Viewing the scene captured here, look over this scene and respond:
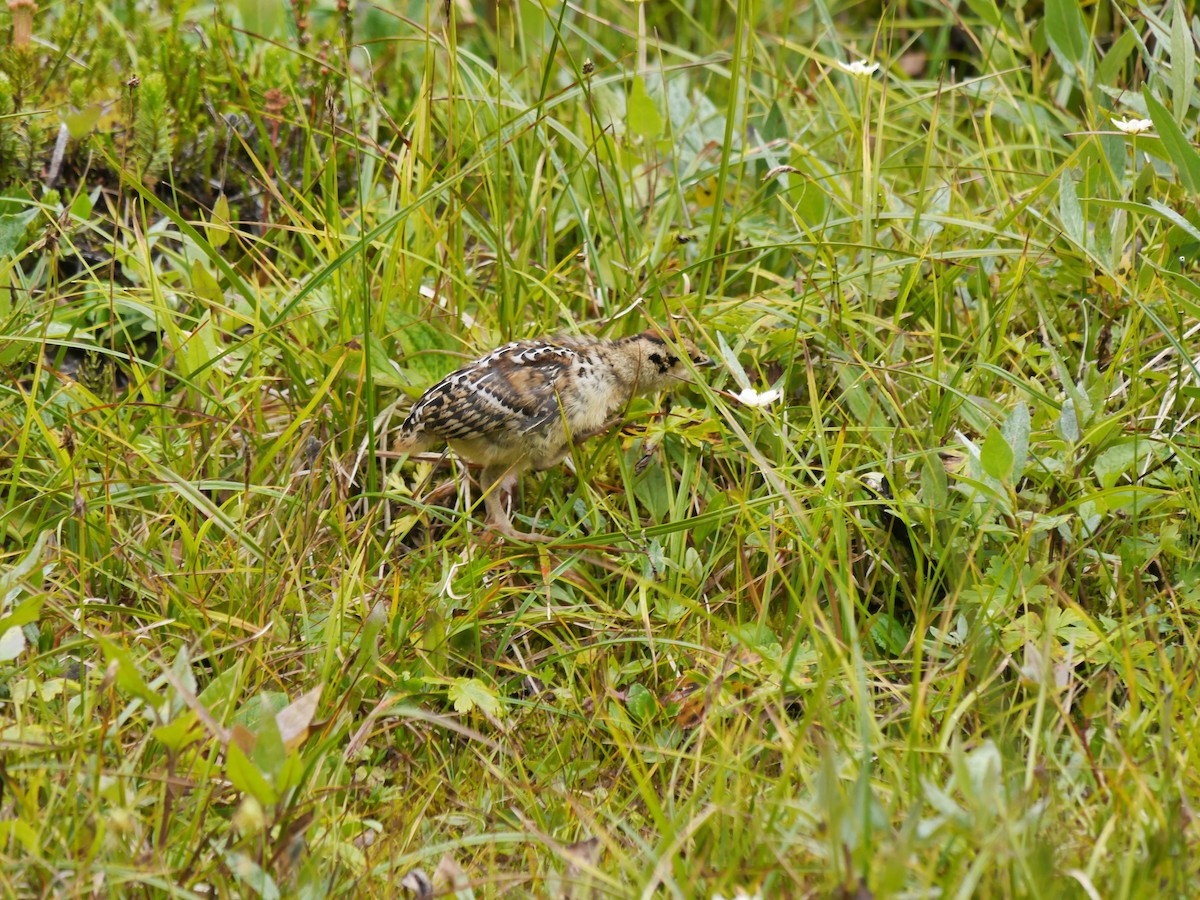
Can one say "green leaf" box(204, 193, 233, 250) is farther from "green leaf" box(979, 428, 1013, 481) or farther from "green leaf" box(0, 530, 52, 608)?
"green leaf" box(979, 428, 1013, 481)

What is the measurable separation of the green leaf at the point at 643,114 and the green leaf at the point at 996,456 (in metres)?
1.84

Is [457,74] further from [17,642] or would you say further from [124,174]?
[17,642]

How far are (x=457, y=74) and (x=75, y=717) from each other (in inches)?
98.0

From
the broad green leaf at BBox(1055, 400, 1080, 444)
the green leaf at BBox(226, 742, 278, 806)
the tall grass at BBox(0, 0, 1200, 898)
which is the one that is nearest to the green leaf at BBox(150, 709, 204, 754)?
the tall grass at BBox(0, 0, 1200, 898)

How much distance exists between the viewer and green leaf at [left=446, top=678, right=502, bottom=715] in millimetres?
3059

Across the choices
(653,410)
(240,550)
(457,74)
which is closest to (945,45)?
(457,74)

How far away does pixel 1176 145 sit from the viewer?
141 inches

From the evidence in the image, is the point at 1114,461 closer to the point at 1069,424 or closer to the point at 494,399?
the point at 1069,424

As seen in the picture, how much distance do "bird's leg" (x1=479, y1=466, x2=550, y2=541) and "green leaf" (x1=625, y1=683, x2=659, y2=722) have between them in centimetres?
58

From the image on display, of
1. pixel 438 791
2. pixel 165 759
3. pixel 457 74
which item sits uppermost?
pixel 457 74

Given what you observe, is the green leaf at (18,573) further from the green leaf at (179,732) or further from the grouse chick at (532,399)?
the grouse chick at (532,399)

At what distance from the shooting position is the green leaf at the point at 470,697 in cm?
306

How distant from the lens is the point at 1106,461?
3396 mm

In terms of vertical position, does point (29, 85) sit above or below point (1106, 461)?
above
